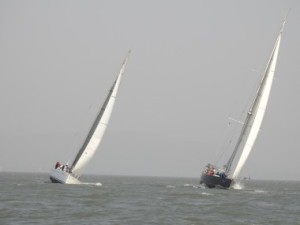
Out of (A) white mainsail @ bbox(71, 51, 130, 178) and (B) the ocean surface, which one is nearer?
(B) the ocean surface

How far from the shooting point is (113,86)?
71.0 metres

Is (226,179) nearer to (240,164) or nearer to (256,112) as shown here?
(240,164)

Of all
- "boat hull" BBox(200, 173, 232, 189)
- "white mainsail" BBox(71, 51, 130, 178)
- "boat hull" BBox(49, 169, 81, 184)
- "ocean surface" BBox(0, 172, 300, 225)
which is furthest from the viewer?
"boat hull" BBox(200, 173, 232, 189)

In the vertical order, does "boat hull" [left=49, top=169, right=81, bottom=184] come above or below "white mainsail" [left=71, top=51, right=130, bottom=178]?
below

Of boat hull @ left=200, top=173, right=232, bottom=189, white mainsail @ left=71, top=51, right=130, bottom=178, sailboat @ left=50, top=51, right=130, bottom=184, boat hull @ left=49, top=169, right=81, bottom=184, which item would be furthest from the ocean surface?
boat hull @ left=200, top=173, right=232, bottom=189

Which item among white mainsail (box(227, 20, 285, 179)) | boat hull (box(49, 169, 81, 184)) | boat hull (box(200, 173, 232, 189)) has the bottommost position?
boat hull (box(49, 169, 81, 184))

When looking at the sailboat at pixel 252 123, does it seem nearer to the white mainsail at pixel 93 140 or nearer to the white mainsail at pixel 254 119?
the white mainsail at pixel 254 119

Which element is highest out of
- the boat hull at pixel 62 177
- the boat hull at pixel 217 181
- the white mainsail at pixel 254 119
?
the white mainsail at pixel 254 119

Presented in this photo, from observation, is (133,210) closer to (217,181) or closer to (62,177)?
(62,177)

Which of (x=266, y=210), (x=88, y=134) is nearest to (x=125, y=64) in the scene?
(x=88, y=134)

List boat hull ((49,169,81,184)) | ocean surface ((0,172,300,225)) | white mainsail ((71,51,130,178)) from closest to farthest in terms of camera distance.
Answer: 1. ocean surface ((0,172,300,225))
2. boat hull ((49,169,81,184))
3. white mainsail ((71,51,130,178))

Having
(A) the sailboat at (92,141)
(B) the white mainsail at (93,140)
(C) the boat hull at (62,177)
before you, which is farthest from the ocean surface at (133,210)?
(B) the white mainsail at (93,140)

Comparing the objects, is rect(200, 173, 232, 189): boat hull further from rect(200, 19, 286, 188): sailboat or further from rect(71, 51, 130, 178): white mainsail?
rect(71, 51, 130, 178): white mainsail

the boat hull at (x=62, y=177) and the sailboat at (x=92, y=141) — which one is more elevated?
the sailboat at (x=92, y=141)
